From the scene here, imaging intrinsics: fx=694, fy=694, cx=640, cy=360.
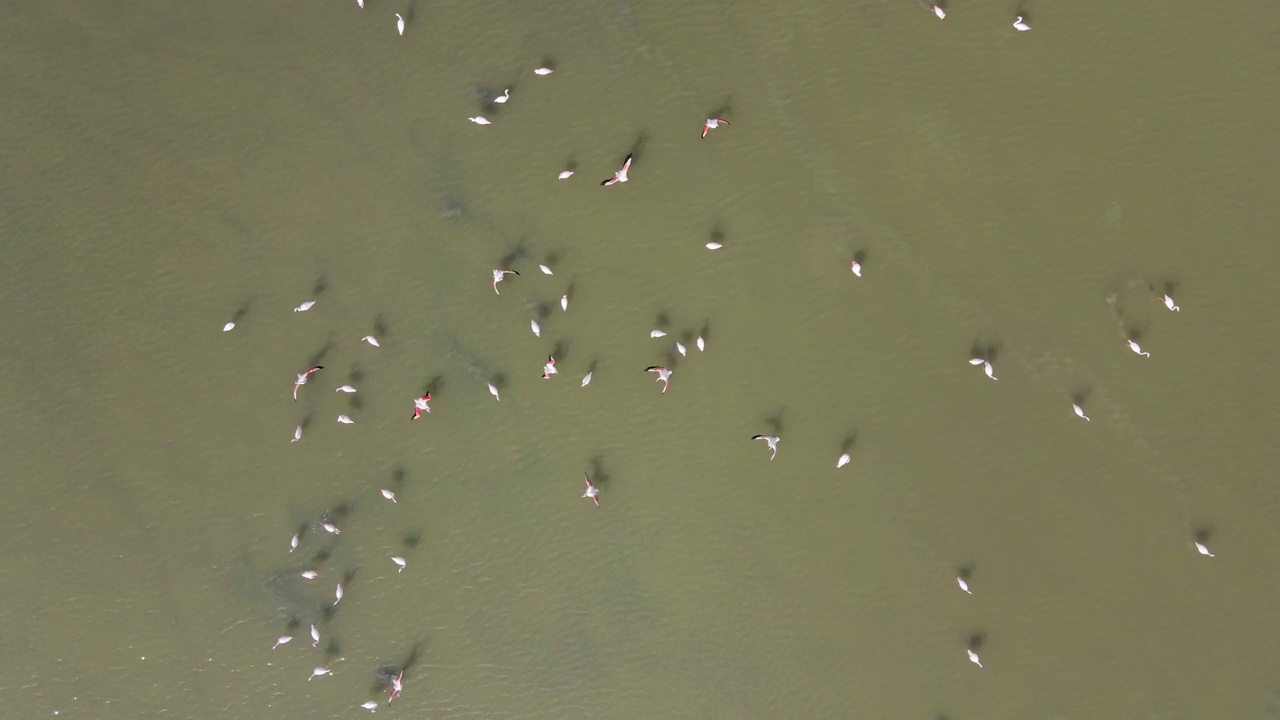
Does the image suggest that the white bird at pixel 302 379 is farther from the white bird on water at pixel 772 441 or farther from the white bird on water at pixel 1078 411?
the white bird on water at pixel 1078 411

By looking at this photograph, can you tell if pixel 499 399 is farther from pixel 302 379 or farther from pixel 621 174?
pixel 621 174

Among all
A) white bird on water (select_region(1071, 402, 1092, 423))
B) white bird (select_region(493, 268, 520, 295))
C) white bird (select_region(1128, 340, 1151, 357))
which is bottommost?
white bird on water (select_region(1071, 402, 1092, 423))

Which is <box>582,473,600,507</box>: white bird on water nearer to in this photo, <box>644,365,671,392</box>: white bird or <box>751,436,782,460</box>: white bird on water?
<box>644,365,671,392</box>: white bird

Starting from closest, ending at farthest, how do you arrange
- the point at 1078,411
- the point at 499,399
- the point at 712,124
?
the point at 712,124
the point at 1078,411
the point at 499,399

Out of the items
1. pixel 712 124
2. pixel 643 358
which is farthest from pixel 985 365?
pixel 712 124

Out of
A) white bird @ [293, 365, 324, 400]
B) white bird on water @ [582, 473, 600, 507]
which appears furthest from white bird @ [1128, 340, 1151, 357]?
white bird @ [293, 365, 324, 400]

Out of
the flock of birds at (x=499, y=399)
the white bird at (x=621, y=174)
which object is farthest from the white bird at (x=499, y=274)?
the white bird at (x=621, y=174)

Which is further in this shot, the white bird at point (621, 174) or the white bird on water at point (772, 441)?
the white bird on water at point (772, 441)
